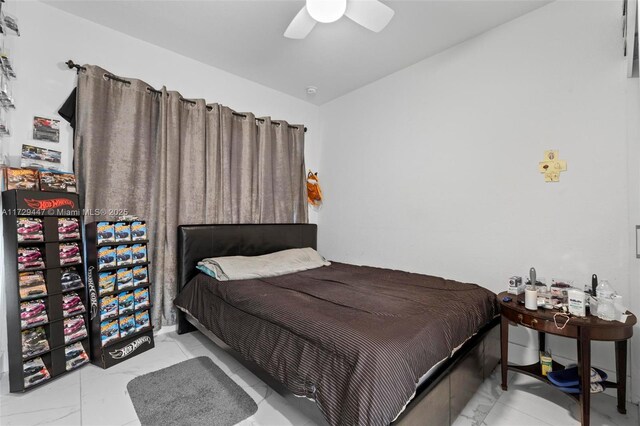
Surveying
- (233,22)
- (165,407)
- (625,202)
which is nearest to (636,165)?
(625,202)

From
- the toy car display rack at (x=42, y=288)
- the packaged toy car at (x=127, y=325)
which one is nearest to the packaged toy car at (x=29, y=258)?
the toy car display rack at (x=42, y=288)

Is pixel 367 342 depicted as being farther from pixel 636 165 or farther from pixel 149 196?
pixel 149 196

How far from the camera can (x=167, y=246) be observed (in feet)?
8.64

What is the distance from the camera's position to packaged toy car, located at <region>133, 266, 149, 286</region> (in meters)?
2.30

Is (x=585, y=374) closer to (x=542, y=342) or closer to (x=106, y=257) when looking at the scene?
(x=542, y=342)

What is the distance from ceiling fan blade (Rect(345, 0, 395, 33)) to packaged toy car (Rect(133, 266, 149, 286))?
2.50m

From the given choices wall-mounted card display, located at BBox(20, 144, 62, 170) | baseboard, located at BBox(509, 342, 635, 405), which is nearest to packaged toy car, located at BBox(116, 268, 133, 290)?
wall-mounted card display, located at BBox(20, 144, 62, 170)

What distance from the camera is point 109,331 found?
2.10 meters

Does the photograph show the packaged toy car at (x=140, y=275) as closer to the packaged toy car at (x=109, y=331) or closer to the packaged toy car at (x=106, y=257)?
the packaged toy car at (x=106, y=257)

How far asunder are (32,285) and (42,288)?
0.06m

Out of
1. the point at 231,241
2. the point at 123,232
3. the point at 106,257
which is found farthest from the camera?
the point at 231,241

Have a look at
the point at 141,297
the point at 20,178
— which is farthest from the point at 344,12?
the point at 141,297

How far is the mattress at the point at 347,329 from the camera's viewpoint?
1.15 m

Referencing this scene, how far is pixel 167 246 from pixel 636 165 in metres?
3.57
